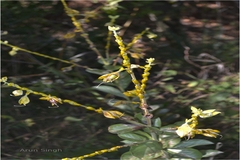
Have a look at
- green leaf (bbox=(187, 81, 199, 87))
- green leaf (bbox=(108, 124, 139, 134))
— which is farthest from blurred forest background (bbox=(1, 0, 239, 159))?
green leaf (bbox=(108, 124, 139, 134))

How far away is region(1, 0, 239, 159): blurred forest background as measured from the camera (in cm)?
160

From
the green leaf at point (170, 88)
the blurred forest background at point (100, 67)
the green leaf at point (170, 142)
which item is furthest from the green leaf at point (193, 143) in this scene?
the green leaf at point (170, 88)

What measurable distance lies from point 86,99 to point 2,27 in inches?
22.7

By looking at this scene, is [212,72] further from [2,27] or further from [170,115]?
[2,27]

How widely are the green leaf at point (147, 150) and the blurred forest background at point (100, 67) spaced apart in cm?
45

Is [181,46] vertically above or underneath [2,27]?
underneath

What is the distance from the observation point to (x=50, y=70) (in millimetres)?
1781

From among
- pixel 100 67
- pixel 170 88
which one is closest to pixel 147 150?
pixel 170 88

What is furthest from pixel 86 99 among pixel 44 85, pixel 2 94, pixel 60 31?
pixel 60 31

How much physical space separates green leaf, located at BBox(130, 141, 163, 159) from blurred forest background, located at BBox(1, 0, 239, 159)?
450 millimetres

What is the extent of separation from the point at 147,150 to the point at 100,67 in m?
1.11

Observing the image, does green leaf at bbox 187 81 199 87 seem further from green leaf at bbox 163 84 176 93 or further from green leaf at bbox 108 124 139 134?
green leaf at bbox 108 124 139 134

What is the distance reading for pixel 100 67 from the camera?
2045 millimetres

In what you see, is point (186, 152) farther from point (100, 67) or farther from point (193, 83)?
point (100, 67)
